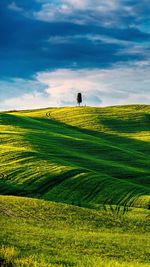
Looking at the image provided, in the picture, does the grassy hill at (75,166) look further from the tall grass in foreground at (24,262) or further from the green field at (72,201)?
the tall grass in foreground at (24,262)

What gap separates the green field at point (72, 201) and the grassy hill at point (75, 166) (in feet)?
0.30

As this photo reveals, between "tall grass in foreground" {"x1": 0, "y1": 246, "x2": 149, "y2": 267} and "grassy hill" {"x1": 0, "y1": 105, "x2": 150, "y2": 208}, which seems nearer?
"tall grass in foreground" {"x1": 0, "y1": 246, "x2": 149, "y2": 267}

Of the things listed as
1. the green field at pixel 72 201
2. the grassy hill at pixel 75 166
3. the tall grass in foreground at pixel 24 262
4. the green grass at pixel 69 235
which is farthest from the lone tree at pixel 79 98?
the tall grass in foreground at pixel 24 262

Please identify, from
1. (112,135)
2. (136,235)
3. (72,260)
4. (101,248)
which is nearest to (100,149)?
(112,135)

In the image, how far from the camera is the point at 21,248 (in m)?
23.1

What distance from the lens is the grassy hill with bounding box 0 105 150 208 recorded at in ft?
154

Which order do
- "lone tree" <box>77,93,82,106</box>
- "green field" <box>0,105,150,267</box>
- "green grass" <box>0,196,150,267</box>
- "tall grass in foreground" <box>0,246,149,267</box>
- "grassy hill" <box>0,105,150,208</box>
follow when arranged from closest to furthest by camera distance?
1. "tall grass in foreground" <box>0,246,149,267</box>
2. "green grass" <box>0,196,150,267</box>
3. "green field" <box>0,105,150,267</box>
4. "grassy hill" <box>0,105,150,208</box>
5. "lone tree" <box>77,93,82,106</box>

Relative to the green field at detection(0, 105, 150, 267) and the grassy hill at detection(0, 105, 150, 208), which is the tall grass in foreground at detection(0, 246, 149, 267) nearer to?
the green field at detection(0, 105, 150, 267)

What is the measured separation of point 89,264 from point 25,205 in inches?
719

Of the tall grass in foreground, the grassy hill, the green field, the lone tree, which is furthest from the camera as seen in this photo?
the lone tree

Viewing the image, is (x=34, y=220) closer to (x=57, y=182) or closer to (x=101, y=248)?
(x=101, y=248)

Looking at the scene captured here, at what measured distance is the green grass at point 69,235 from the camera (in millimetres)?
21203

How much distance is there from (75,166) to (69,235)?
1120 inches

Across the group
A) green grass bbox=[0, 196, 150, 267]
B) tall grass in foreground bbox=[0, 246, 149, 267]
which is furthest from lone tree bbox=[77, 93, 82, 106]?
tall grass in foreground bbox=[0, 246, 149, 267]
